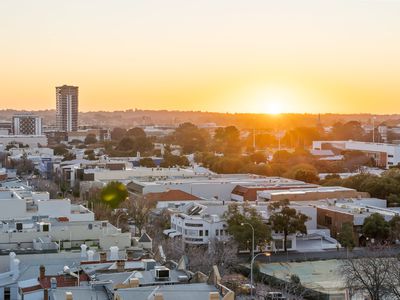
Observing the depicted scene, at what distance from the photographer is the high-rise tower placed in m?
134

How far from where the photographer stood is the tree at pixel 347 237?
98.4ft

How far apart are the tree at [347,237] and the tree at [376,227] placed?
554 millimetres

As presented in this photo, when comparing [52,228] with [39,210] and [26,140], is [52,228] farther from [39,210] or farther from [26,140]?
[26,140]

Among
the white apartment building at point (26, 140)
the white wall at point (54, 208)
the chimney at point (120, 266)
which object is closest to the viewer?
the chimney at point (120, 266)

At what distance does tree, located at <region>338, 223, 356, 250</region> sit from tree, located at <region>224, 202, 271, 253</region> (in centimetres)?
309

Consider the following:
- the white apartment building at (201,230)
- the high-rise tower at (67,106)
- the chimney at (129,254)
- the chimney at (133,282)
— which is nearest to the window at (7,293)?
the chimney at (129,254)

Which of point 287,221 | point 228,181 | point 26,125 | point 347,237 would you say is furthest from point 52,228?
point 26,125

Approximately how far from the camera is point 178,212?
109 ft

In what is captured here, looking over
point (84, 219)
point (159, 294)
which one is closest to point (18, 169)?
point (84, 219)

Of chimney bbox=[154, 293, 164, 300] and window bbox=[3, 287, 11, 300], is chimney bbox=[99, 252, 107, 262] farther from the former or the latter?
chimney bbox=[154, 293, 164, 300]

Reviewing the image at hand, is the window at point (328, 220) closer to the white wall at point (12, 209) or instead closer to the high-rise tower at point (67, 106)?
the white wall at point (12, 209)

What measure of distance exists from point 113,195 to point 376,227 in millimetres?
13251

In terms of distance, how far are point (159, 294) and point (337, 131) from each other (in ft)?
296

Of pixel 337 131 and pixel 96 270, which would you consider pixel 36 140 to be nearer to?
pixel 337 131
